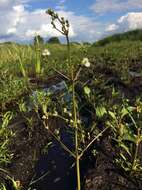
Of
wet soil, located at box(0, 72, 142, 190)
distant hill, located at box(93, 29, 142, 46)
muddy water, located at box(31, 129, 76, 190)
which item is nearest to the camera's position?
wet soil, located at box(0, 72, 142, 190)

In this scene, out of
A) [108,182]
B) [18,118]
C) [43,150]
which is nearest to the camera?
[108,182]

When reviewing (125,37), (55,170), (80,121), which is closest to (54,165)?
(55,170)

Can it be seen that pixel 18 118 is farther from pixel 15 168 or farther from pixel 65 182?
pixel 65 182

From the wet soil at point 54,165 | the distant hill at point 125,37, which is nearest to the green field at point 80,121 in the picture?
the wet soil at point 54,165

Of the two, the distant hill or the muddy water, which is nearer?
the muddy water

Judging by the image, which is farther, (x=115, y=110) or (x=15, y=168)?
(x=115, y=110)

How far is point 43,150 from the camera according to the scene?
5.78m

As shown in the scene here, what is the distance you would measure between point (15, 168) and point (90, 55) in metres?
7.73

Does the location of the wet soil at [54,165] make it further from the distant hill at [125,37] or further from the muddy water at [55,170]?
the distant hill at [125,37]

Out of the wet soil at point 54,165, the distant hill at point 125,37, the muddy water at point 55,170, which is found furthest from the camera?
the distant hill at point 125,37

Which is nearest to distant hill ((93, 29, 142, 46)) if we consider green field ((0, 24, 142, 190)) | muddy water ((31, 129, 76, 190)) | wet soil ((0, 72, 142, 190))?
green field ((0, 24, 142, 190))

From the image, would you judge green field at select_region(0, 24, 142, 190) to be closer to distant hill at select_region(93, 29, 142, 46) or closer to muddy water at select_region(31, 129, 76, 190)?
Result: muddy water at select_region(31, 129, 76, 190)

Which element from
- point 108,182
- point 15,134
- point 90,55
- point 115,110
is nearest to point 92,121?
point 115,110

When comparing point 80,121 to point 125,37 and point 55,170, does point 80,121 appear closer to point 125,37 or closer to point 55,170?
point 55,170
